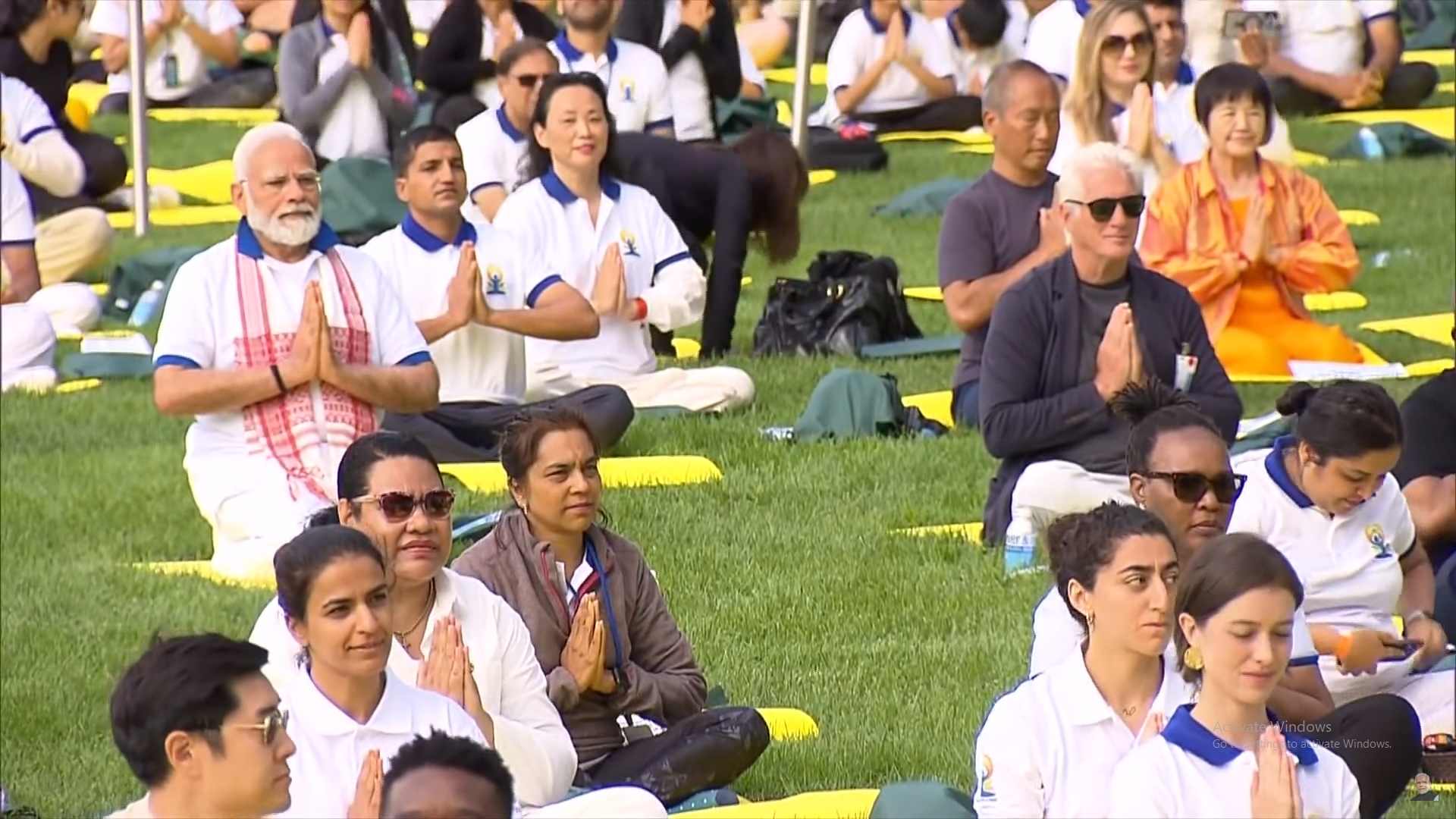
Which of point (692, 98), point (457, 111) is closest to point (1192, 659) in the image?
point (457, 111)

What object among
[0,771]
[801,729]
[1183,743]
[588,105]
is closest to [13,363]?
[588,105]

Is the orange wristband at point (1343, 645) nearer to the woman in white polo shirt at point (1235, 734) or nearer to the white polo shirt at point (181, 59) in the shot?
the woman in white polo shirt at point (1235, 734)

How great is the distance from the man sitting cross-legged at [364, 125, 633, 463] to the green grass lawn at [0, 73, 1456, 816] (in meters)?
0.40

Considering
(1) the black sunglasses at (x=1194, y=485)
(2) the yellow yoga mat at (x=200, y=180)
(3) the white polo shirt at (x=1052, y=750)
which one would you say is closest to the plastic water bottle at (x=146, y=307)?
(2) the yellow yoga mat at (x=200, y=180)

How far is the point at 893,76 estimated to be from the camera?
16.5 m

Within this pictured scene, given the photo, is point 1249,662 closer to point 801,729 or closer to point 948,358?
point 801,729

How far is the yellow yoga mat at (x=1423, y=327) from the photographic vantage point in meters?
10.8

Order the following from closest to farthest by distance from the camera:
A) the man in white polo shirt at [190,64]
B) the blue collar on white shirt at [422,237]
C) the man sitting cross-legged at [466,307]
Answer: the man sitting cross-legged at [466,307], the blue collar on white shirt at [422,237], the man in white polo shirt at [190,64]

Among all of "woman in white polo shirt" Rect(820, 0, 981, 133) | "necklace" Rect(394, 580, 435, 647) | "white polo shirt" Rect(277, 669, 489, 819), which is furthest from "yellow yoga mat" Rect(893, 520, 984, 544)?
"woman in white polo shirt" Rect(820, 0, 981, 133)

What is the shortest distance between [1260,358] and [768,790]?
4.26m

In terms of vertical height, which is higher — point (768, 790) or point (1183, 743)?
point (1183, 743)

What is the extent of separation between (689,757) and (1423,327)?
19.7ft

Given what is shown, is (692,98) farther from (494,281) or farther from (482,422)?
(482,422)

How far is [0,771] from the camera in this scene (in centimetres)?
655
